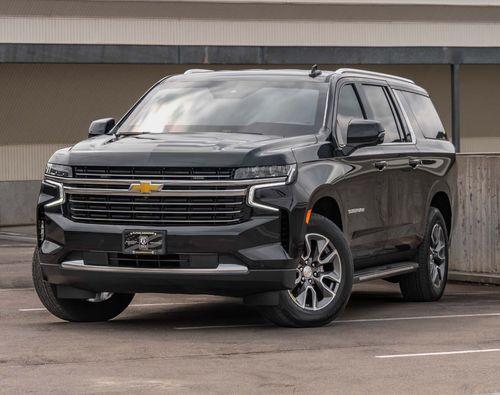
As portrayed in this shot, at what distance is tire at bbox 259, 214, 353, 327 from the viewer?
11.3m

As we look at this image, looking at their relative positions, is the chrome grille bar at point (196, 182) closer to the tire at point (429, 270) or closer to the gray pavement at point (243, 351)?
the gray pavement at point (243, 351)

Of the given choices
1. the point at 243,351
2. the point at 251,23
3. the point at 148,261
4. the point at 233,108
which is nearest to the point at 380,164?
the point at 233,108

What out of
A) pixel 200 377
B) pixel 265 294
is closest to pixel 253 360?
pixel 200 377

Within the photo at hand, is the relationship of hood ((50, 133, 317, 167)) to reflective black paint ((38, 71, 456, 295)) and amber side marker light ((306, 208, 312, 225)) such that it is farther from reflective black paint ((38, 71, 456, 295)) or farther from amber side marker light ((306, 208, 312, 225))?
amber side marker light ((306, 208, 312, 225))

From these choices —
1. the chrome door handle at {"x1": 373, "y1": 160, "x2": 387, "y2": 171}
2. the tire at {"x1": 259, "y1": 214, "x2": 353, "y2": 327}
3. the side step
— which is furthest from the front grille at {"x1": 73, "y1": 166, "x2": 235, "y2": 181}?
the chrome door handle at {"x1": 373, "y1": 160, "x2": 387, "y2": 171}

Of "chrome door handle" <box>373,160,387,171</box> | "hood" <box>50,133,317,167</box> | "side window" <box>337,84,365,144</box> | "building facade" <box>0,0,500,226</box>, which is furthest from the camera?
"building facade" <box>0,0,500,226</box>

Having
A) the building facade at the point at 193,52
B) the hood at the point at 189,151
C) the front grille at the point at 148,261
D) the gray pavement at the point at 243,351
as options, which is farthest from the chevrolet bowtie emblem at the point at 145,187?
the building facade at the point at 193,52

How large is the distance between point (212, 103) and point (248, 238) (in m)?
Answer: 1.87

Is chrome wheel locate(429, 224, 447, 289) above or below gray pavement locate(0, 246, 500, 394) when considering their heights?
above

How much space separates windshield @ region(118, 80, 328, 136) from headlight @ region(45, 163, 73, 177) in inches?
39.4

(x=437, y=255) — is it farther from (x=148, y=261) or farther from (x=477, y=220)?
(x=148, y=261)

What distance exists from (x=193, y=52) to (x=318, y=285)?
20442 millimetres

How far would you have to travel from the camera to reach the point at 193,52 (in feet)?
104

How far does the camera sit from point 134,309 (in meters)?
13.2
